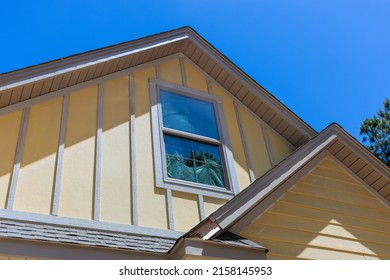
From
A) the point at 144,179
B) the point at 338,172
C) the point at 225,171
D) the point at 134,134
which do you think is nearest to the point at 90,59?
the point at 134,134

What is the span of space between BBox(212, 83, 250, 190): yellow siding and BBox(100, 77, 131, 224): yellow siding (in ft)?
5.69

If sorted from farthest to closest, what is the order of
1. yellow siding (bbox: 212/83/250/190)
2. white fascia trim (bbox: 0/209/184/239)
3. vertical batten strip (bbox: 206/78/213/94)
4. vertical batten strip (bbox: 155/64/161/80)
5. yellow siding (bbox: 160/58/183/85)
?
vertical batten strip (bbox: 206/78/213/94) < yellow siding (bbox: 160/58/183/85) < vertical batten strip (bbox: 155/64/161/80) < yellow siding (bbox: 212/83/250/190) < white fascia trim (bbox: 0/209/184/239)


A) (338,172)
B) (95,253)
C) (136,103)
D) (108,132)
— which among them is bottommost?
(95,253)

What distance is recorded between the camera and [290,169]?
16.4ft

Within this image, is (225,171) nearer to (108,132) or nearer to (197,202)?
(197,202)

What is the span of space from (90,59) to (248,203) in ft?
10.5

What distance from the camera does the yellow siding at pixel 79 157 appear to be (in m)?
4.54

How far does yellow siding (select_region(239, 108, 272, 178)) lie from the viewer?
6.33 m

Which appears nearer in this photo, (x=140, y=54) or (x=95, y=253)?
(x=95, y=253)

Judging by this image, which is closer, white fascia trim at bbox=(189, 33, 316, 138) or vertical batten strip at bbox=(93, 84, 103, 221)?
vertical batten strip at bbox=(93, 84, 103, 221)

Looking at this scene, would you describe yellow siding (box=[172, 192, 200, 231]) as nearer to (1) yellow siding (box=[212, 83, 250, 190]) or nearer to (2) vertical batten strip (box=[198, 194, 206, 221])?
→ (2) vertical batten strip (box=[198, 194, 206, 221])

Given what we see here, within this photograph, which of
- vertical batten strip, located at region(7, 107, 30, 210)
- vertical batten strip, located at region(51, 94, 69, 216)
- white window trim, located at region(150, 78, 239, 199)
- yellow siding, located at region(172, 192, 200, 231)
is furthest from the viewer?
white window trim, located at region(150, 78, 239, 199)

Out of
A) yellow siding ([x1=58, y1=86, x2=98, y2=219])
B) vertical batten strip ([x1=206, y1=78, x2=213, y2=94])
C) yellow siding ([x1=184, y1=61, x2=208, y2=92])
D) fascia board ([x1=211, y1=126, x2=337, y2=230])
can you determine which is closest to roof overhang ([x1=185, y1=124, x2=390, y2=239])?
fascia board ([x1=211, y1=126, x2=337, y2=230])

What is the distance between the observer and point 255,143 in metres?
6.71
